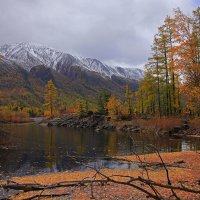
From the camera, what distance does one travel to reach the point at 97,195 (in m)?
13.0

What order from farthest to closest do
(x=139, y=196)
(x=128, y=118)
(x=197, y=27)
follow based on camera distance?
1. (x=128, y=118)
2. (x=197, y=27)
3. (x=139, y=196)

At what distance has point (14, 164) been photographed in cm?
2278

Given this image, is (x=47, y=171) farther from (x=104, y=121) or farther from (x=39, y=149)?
(x=104, y=121)

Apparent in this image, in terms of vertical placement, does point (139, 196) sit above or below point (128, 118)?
below

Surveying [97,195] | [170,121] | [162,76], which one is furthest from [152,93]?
[97,195]

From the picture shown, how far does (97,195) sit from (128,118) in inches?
2238

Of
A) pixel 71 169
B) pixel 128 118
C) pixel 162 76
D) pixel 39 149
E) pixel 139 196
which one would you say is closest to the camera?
pixel 139 196

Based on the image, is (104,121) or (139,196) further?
(104,121)

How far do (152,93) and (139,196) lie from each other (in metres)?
48.0

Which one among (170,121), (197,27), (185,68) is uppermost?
(197,27)

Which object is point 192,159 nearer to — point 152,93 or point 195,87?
point 195,87

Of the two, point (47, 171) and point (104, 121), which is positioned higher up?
point (104, 121)

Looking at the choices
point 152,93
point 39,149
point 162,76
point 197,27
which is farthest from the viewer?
point 152,93

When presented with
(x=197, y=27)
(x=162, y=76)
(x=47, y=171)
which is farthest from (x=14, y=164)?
(x=162, y=76)
